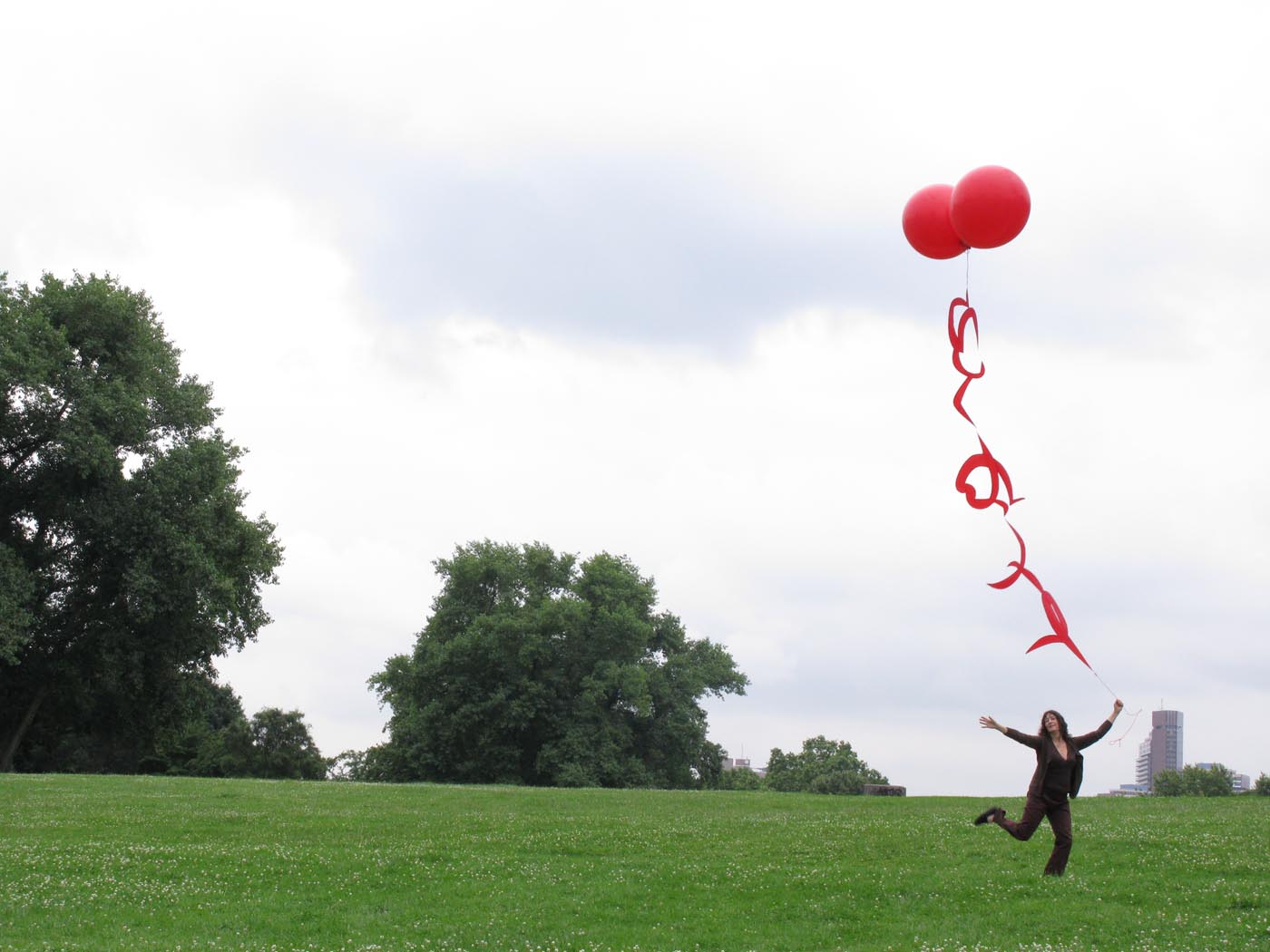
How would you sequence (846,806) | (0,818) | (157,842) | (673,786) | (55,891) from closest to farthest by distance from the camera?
(55,891) < (157,842) < (0,818) < (846,806) < (673,786)

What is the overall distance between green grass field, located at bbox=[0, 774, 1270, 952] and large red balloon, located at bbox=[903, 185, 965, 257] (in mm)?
9220

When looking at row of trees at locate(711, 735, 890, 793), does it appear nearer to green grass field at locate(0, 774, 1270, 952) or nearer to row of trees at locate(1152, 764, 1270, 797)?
row of trees at locate(1152, 764, 1270, 797)

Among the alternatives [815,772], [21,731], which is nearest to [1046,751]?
[21,731]

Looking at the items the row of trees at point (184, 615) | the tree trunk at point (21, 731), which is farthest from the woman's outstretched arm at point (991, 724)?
the tree trunk at point (21, 731)

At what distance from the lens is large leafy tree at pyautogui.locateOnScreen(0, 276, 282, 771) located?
44188mm

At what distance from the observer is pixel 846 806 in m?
29.2

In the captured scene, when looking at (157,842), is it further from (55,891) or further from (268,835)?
(55,891)

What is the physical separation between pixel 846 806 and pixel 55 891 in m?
18.1

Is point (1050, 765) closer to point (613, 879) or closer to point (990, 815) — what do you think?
point (990, 815)

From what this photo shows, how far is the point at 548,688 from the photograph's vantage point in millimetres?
66812

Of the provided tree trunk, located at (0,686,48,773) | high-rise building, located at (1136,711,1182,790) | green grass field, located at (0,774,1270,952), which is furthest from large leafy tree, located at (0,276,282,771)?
high-rise building, located at (1136,711,1182,790)

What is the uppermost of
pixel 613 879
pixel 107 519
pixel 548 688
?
pixel 107 519

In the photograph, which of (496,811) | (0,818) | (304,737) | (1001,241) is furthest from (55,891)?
(304,737)

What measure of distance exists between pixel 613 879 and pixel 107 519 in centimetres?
3369
